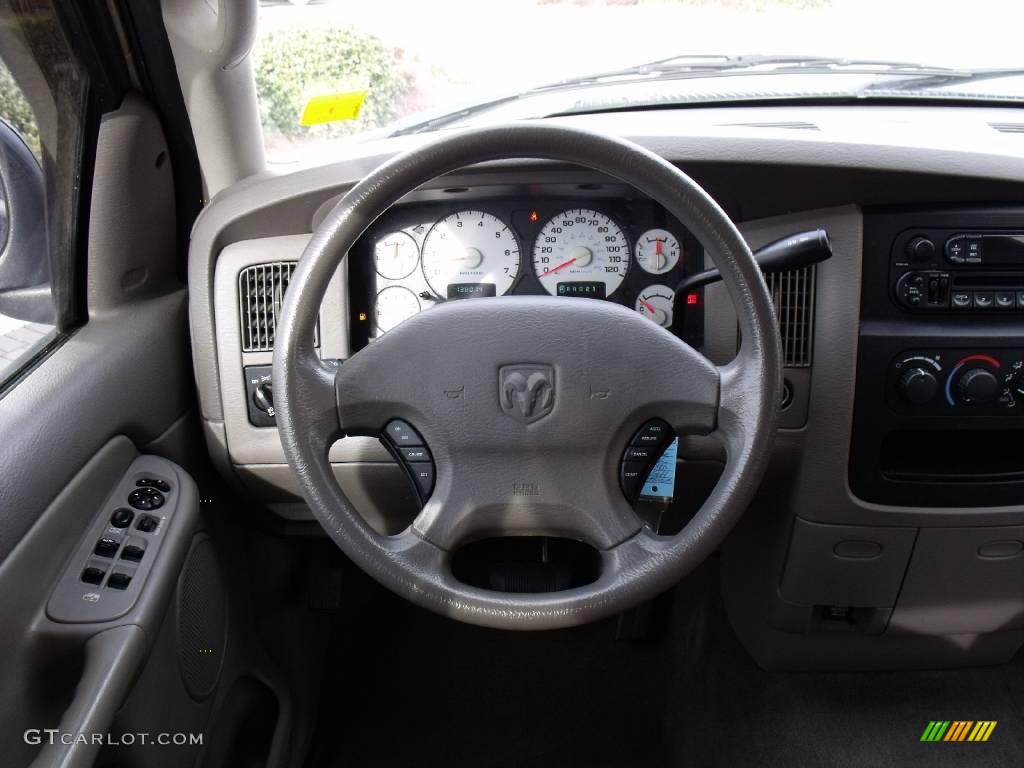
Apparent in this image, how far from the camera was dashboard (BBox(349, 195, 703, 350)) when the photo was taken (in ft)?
4.70

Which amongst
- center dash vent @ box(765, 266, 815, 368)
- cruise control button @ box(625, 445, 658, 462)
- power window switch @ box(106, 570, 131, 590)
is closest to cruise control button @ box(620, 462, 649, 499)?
cruise control button @ box(625, 445, 658, 462)

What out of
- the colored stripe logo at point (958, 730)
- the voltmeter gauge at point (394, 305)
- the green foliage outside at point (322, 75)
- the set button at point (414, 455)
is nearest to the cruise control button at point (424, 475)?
the set button at point (414, 455)

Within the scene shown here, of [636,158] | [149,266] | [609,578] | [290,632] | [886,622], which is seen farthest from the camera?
[290,632]

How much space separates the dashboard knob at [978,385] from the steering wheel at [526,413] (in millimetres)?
539

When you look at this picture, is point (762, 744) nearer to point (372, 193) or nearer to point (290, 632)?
point (290, 632)

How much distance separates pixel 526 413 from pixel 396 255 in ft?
1.57

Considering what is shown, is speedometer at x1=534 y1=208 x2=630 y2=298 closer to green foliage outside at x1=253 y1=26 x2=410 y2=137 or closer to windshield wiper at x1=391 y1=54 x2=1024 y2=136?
windshield wiper at x1=391 y1=54 x2=1024 y2=136

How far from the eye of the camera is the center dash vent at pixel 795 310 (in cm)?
140

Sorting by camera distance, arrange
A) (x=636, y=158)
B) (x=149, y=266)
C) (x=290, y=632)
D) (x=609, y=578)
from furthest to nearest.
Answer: (x=290, y=632)
(x=149, y=266)
(x=609, y=578)
(x=636, y=158)

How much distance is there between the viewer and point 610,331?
3.66 feet

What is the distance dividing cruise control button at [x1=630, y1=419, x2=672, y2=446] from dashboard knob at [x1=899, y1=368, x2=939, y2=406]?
1.62 ft

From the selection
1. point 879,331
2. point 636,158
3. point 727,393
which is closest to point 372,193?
point 636,158

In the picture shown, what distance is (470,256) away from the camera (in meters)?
1.44

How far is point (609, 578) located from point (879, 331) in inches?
26.6
